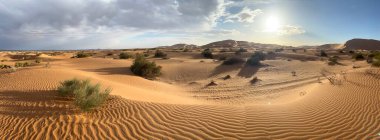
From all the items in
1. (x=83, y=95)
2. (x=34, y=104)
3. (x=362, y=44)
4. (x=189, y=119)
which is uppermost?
(x=362, y=44)

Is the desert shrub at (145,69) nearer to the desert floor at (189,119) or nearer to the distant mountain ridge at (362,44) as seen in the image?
the desert floor at (189,119)

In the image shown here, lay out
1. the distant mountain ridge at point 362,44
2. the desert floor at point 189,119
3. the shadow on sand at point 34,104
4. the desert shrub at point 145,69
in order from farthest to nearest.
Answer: the distant mountain ridge at point 362,44, the desert shrub at point 145,69, the shadow on sand at point 34,104, the desert floor at point 189,119

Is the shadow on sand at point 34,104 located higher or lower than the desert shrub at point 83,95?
lower

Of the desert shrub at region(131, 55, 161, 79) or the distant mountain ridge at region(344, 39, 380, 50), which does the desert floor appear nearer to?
the desert shrub at region(131, 55, 161, 79)

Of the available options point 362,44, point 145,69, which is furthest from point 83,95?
point 362,44

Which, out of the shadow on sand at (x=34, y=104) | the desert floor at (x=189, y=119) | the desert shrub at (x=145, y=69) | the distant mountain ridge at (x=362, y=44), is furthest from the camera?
the distant mountain ridge at (x=362, y=44)

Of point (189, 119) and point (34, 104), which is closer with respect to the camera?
point (189, 119)

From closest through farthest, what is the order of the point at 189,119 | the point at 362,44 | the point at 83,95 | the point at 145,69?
the point at 189,119 < the point at 83,95 < the point at 145,69 < the point at 362,44

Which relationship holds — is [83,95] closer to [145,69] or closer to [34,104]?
[34,104]

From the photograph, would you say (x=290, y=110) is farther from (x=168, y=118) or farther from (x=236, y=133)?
(x=168, y=118)

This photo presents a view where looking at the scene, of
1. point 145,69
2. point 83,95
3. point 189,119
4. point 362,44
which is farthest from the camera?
point 362,44

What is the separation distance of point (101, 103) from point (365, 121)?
25.0 ft

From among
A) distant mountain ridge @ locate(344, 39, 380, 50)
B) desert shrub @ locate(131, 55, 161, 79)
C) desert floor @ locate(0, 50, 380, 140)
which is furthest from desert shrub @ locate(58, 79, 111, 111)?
distant mountain ridge @ locate(344, 39, 380, 50)

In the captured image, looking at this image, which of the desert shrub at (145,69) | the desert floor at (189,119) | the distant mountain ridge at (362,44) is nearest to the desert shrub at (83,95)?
the desert floor at (189,119)
